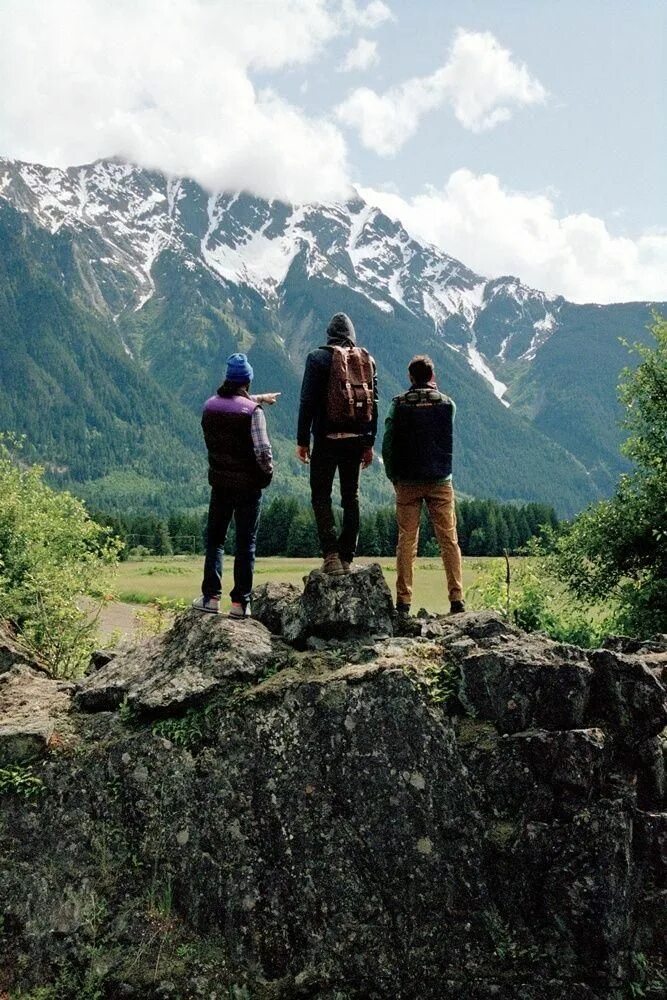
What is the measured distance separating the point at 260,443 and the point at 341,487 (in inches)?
64.0

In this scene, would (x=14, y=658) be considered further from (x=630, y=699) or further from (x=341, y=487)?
(x=630, y=699)

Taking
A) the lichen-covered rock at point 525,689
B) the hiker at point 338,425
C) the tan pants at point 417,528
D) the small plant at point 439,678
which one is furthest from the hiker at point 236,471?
the lichen-covered rock at point 525,689

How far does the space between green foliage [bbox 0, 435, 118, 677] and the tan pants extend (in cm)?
1441

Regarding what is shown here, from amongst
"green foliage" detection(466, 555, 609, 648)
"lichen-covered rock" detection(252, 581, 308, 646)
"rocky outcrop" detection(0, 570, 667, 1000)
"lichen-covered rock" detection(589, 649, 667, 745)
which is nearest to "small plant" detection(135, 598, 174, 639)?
"green foliage" detection(466, 555, 609, 648)

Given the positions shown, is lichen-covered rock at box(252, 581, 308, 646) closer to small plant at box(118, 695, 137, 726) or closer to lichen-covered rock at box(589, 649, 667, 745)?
small plant at box(118, 695, 137, 726)

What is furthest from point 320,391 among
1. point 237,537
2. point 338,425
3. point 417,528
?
point 417,528

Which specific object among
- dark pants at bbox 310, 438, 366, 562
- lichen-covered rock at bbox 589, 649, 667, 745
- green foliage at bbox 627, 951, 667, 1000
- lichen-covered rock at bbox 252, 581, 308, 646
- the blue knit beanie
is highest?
the blue knit beanie

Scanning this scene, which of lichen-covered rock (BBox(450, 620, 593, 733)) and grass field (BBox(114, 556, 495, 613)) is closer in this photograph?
lichen-covered rock (BBox(450, 620, 593, 733))

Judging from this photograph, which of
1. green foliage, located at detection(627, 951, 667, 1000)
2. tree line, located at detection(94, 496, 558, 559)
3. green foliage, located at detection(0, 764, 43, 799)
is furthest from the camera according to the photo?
tree line, located at detection(94, 496, 558, 559)

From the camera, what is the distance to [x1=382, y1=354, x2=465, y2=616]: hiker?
44.3 ft

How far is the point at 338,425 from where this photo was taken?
1269 centimetres

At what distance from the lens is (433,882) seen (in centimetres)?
991

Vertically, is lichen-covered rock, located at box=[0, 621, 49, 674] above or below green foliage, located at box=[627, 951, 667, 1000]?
above

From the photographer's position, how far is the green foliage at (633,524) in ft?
91.0
